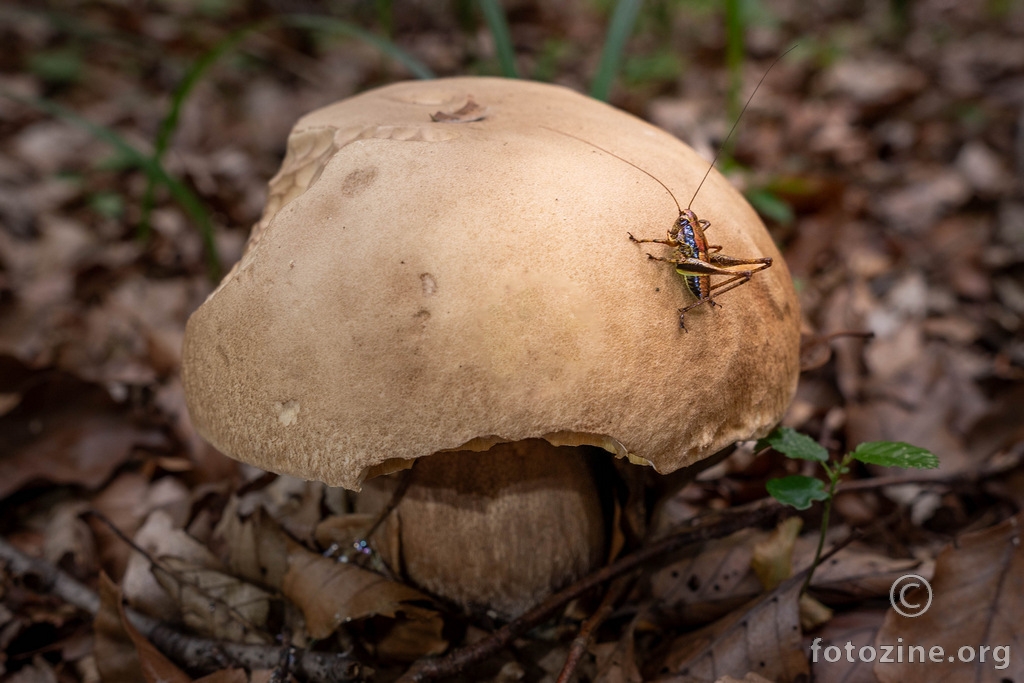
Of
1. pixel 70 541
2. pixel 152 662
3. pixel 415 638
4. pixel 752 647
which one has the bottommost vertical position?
pixel 70 541

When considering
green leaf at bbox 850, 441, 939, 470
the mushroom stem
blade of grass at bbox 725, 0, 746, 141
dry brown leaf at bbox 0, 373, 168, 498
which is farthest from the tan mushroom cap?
blade of grass at bbox 725, 0, 746, 141

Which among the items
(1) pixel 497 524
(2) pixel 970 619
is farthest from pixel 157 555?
(2) pixel 970 619

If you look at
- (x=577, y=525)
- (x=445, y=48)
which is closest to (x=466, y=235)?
(x=577, y=525)

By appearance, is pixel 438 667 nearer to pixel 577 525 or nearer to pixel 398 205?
pixel 577 525

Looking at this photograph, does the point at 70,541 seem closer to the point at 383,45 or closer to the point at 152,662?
the point at 152,662

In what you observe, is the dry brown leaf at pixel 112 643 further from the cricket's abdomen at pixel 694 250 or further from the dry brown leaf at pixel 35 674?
the cricket's abdomen at pixel 694 250

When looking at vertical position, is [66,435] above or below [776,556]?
below

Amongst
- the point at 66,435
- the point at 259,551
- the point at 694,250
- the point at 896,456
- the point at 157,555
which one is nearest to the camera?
the point at 694,250
